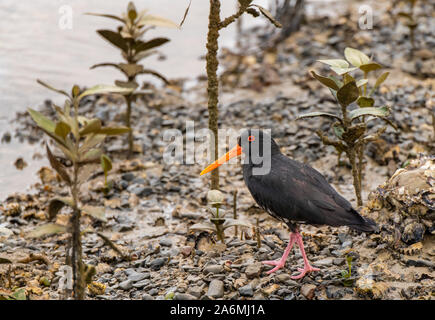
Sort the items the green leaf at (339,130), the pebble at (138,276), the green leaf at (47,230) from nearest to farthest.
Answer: the green leaf at (47,230)
the pebble at (138,276)
the green leaf at (339,130)

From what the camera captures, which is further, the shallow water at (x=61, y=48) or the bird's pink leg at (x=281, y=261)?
the shallow water at (x=61, y=48)

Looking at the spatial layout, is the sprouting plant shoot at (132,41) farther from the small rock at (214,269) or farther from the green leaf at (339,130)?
the small rock at (214,269)

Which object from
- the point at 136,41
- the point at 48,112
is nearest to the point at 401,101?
the point at 136,41

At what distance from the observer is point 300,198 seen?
14.2 feet

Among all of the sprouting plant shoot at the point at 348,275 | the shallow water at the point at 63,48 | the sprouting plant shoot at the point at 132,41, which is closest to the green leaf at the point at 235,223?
the sprouting plant shoot at the point at 348,275

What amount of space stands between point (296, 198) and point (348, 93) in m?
1.03

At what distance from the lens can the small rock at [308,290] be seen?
3988mm

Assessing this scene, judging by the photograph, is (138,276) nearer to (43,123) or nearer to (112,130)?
(112,130)

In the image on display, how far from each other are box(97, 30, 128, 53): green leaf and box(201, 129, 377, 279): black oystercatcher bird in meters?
A: 2.39

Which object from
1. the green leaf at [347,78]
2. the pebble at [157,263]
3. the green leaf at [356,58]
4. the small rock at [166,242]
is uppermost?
the green leaf at [356,58]

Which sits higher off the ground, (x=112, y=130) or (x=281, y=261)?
(x=112, y=130)

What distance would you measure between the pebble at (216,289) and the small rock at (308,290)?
0.57 m

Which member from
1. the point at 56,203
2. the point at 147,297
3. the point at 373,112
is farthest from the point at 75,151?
the point at 373,112
